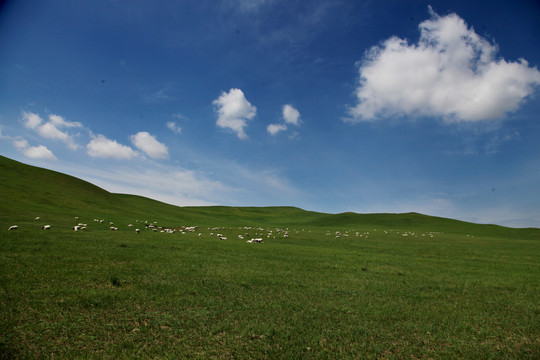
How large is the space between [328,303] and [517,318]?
6.22m

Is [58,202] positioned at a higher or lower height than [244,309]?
higher

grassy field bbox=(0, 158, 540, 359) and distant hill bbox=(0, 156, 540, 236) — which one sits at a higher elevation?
distant hill bbox=(0, 156, 540, 236)

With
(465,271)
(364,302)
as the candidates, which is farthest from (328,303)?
(465,271)

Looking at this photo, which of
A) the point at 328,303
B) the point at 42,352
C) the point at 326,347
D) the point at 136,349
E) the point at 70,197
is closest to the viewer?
the point at 42,352

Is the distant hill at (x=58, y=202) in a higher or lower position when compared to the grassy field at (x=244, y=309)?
higher

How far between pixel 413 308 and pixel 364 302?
66.4 inches

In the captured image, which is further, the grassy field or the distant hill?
the distant hill

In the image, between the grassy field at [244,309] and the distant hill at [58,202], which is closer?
the grassy field at [244,309]

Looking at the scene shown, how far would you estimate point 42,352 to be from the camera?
5445 millimetres

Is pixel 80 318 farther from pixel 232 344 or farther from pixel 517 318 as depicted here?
pixel 517 318

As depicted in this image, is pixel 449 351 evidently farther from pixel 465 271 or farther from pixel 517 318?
pixel 465 271

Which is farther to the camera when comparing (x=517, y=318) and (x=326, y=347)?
(x=517, y=318)

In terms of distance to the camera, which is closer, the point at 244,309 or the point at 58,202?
the point at 244,309

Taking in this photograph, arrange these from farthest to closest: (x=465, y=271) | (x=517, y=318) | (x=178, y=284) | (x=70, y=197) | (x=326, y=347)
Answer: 1. (x=70, y=197)
2. (x=465, y=271)
3. (x=178, y=284)
4. (x=517, y=318)
5. (x=326, y=347)
